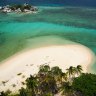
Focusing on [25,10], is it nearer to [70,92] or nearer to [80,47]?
[80,47]

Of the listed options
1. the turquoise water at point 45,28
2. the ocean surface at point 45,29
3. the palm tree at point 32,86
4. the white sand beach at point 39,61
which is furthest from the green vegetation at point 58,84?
the turquoise water at point 45,28

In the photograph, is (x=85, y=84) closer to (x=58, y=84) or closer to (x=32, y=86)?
(x=58, y=84)

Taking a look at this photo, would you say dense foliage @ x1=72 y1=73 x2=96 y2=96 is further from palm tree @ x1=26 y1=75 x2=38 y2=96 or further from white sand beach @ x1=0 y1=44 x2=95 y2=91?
white sand beach @ x1=0 y1=44 x2=95 y2=91

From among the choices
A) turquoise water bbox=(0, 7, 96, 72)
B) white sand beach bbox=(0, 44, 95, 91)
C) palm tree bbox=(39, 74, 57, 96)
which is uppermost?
palm tree bbox=(39, 74, 57, 96)

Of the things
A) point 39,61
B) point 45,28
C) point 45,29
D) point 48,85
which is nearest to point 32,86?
point 48,85

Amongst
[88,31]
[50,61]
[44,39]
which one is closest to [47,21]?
[88,31]

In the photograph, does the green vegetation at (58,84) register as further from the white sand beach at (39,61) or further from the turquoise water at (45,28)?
the turquoise water at (45,28)

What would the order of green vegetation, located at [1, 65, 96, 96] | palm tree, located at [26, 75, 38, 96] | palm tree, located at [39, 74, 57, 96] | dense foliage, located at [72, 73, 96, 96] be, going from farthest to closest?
1. palm tree, located at [39, 74, 57, 96]
2. palm tree, located at [26, 75, 38, 96]
3. green vegetation, located at [1, 65, 96, 96]
4. dense foliage, located at [72, 73, 96, 96]

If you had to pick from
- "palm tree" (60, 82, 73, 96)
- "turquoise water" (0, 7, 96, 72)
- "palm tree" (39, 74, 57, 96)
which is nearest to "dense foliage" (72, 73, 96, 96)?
"palm tree" (60, 82, 73, 96)

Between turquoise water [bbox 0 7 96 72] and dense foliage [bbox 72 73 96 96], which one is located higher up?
dense foliage [bbox 72 73 96 96]
